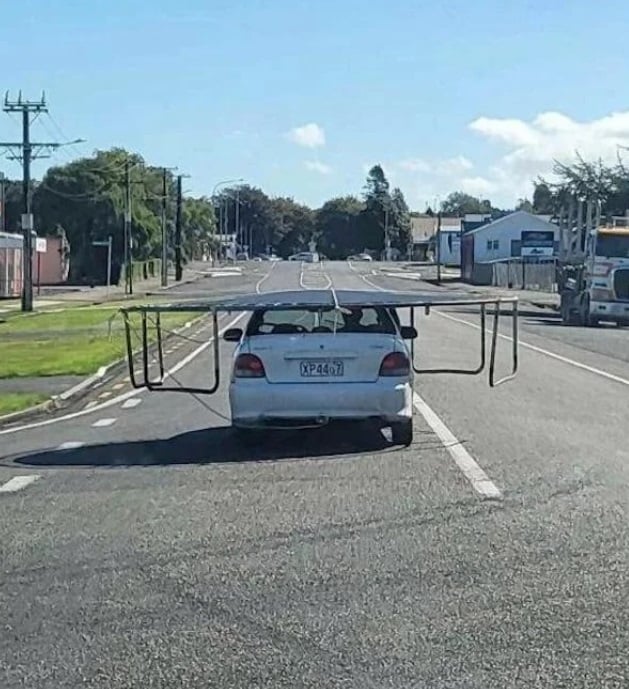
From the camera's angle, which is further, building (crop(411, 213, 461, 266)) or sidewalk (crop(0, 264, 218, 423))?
building (crop(411, 213, 461, 266))

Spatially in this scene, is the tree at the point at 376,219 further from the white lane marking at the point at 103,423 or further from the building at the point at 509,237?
the white lane marking at the point at 103,423

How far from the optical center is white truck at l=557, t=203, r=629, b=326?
45375 millimetres

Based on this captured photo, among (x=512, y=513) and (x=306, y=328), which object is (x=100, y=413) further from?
(x=512, y=513)

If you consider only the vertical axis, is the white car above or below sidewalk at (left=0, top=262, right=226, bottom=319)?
above

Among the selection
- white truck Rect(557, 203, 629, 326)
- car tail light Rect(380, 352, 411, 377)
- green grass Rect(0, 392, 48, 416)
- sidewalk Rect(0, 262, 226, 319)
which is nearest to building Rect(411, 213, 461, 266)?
sidewalk Rect(0, 262, 226, 319)

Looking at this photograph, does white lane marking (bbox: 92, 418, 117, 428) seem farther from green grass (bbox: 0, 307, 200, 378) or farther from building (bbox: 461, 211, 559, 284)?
building (bbox: 461, 211, 559, 284)

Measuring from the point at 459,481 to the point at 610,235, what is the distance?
34.5 metres

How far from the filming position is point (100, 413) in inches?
745

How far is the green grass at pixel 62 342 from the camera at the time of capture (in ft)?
86.4

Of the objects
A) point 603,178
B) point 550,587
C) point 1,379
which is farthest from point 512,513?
point 603,178

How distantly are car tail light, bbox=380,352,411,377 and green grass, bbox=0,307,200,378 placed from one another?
13.6 ft

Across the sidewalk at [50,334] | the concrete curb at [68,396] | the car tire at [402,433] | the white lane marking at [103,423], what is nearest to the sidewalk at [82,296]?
the sidewalk at [50,334]

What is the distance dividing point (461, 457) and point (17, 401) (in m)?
8.38

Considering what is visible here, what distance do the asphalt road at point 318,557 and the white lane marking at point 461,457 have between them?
5cm
